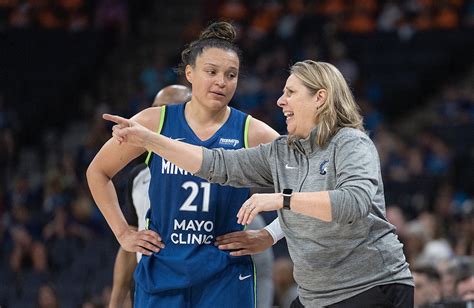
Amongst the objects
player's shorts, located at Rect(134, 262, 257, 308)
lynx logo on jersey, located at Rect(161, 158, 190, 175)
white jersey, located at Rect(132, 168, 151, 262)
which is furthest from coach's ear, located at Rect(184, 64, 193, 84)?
player's shorts, located at Rect(134, 262, 257, 308)

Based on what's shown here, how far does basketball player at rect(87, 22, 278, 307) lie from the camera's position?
4.53 metres

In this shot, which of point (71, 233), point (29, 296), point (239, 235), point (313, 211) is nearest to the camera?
point (313, 211)

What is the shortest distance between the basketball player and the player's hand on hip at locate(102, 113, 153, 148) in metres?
0.39

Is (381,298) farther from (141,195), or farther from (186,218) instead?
(141,195)

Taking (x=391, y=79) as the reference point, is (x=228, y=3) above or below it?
above

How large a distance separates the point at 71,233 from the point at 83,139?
139 inches

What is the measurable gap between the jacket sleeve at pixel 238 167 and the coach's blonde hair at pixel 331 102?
331 mm

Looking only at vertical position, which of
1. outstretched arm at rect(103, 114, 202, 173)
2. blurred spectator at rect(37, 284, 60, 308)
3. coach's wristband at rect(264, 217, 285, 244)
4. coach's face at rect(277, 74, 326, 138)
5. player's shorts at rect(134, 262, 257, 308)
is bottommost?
blurred spectator at rect(37, 284, 60, 308)

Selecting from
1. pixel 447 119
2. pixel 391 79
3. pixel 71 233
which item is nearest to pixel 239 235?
pixel 71 233

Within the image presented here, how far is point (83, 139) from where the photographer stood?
1577 centimetres

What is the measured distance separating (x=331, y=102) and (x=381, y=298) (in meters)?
0.84

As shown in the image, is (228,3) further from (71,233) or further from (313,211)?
(313,211)

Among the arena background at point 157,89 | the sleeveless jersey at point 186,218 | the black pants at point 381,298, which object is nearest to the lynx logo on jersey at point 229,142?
the sleeveless jersey at point 186,218

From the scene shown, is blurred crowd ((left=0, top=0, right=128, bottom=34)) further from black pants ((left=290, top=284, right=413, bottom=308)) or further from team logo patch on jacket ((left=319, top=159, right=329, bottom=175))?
black pants ((left=290, top=284, right=413, bottom=308))
